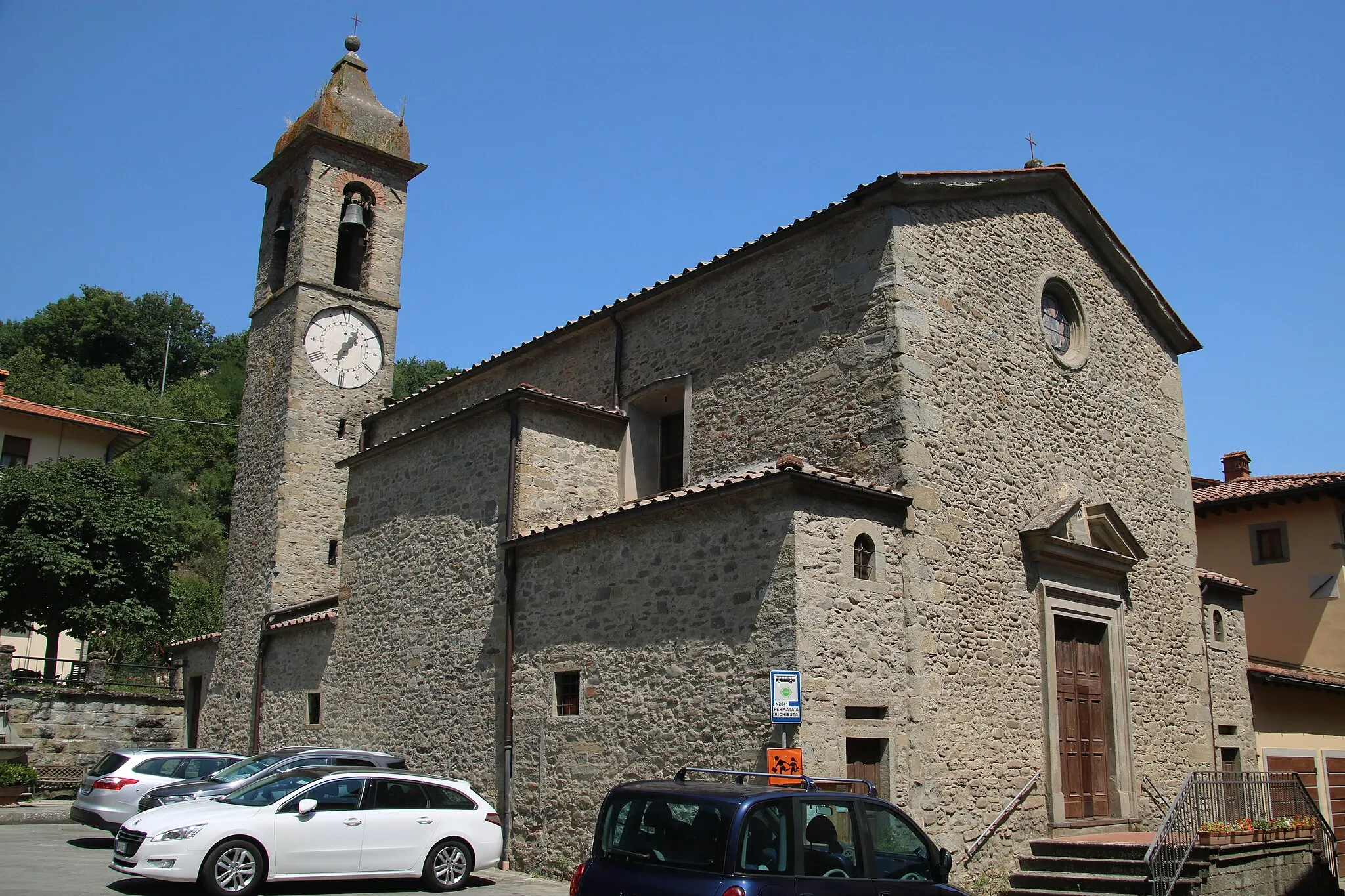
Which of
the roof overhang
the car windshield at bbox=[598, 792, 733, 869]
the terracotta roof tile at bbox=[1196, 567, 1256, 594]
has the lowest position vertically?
the car windshield at bbox=[598, 792, 733, 869]

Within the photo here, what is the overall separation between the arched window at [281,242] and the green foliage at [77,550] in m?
6.80

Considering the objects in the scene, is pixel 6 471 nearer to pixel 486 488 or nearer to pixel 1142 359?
pixel 486 488

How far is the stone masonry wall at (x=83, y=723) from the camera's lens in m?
20.4

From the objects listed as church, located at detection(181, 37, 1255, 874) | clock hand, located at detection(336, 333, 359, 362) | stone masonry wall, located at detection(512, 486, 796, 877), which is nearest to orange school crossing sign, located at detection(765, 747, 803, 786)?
church, located at detection(181, 37, 1255, 874)

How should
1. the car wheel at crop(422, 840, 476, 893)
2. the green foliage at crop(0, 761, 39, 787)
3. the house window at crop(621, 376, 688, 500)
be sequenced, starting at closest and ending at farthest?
the car wheel at crop(422, 840, 476, 893)
the house window at crop(621, 376, 688, 500)
the green foliage at crop(0, 761, 39, 787)

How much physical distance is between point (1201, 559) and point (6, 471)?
97.4ft

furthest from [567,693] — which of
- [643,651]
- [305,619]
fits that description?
[305,619]

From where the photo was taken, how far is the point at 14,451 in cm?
3231

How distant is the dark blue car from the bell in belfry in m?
19.4

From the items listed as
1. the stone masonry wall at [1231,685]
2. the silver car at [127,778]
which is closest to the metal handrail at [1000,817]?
the stone masonry wall at [1231,685]

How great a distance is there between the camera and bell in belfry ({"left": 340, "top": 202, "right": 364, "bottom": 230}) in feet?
78.0

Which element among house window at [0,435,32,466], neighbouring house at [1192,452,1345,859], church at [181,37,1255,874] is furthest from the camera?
house window at [0,435,32,466]

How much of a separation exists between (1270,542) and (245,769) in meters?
21.2

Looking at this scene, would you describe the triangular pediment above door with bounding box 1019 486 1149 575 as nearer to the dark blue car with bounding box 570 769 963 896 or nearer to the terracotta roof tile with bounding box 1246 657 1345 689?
the terracotta roof tile with bounding box 1246 657 1345 689
